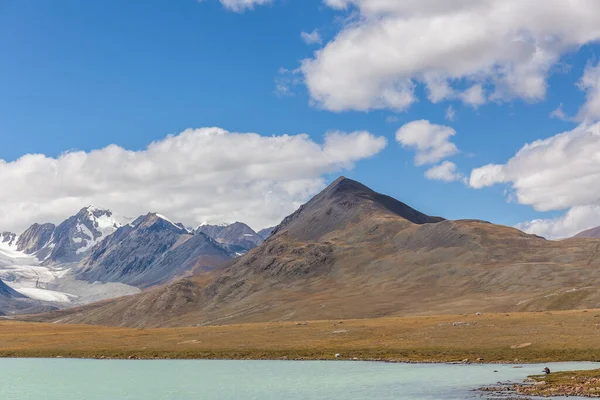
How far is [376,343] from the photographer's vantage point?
116750 mm

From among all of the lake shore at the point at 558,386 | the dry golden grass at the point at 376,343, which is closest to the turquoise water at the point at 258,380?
the lake shore at the point at 558,386

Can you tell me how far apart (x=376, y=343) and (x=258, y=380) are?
136 ft

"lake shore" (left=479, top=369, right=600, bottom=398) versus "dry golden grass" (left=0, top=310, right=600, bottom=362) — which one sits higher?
"dry golden grass" (left=0, top=310, right=600, bottom=362)

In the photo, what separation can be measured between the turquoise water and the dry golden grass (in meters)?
10.1

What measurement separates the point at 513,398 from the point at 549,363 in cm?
3284

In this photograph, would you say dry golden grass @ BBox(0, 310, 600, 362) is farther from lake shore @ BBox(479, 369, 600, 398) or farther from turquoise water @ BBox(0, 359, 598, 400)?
lake shore @ BBox(479, 369, 600, 398)

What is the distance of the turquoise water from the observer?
6675 centimetres

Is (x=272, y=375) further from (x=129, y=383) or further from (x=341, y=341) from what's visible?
(x=341, y=341)

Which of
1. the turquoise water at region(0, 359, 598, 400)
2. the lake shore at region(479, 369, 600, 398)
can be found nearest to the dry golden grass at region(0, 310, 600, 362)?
the turquoise water at region(0, 359, 598, 400)

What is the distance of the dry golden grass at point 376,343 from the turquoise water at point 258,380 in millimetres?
10059

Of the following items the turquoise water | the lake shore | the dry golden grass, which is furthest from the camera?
the dry golden grass

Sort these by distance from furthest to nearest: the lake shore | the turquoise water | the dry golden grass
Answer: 1. the dry golden grass
2. the turquoise water
3. the lake shore

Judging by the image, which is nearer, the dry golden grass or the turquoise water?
the turquoise water

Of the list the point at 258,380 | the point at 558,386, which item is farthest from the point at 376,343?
the point at 558,386
